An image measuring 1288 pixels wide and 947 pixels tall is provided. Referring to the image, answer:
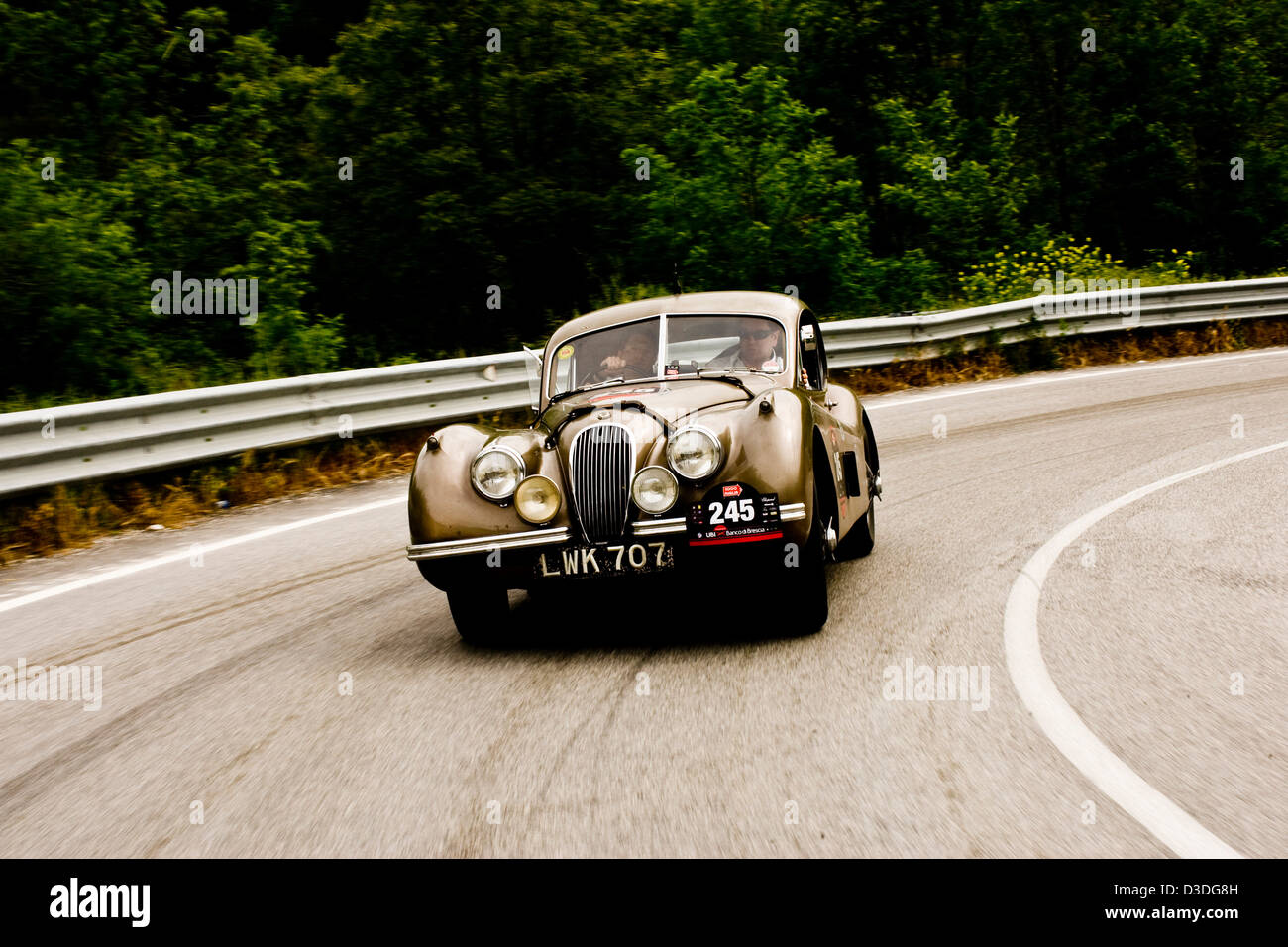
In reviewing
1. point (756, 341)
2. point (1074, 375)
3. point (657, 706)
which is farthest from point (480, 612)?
point (1074, 375)

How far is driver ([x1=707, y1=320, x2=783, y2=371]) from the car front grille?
4.49ft

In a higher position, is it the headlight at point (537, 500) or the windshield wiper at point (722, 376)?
the windshield wiper at point (722, 376)

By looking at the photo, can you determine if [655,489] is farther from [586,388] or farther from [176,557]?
[176,557]

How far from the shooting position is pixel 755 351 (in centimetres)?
680

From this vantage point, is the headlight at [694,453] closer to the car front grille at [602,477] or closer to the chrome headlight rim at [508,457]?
the car front grille at [602,477]

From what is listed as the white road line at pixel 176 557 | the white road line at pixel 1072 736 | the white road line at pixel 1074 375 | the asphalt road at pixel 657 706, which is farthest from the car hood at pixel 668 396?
the white road line at pixel 1074 375

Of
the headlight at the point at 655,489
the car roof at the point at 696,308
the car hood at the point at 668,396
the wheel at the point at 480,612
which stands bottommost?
the wheel at the point at 480,612

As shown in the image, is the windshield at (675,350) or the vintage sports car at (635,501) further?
the windshield at (675,350)

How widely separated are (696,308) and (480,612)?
2.26 m

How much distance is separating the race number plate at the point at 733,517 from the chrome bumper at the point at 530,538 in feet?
0.17

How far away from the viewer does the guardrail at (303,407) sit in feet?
28.0

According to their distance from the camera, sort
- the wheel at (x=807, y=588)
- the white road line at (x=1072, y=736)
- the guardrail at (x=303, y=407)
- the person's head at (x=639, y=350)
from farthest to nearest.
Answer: the guardrail at (x=303, y=407), the person's head at (x=639, y=350), the wheel at (x=807, y=588), the white road line at (x=1072, y=736)
